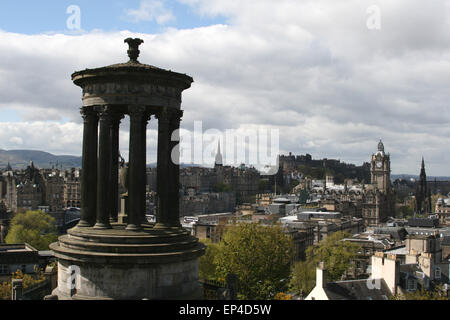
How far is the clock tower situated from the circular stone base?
7021 inches

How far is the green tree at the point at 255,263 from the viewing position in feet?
134

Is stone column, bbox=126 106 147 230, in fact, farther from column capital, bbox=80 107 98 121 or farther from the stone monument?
column capital, bbox=80 107 98 121

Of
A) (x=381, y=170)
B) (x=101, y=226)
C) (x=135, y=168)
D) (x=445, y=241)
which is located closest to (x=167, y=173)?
(x=135, y=168)

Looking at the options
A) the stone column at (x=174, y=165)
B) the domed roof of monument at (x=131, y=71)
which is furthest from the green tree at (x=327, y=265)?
the domed roof of monument at (x=131, y=71)

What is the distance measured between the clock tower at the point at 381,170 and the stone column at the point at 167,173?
17700 centimetres

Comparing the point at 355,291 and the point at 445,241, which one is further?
the point at 445,241

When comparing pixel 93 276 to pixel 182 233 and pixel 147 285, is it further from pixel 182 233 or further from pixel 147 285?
pixel 182 233

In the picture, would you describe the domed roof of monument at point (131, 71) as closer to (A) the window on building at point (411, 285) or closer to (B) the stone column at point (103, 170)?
Answer: (B) the stone column at point (103, 170)

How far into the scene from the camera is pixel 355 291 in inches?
1569

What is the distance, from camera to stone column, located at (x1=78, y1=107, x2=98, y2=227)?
61.2 ft

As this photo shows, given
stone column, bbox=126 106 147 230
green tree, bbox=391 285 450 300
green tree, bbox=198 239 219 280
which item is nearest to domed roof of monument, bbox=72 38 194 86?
stone column, bbox=126 106 147 230

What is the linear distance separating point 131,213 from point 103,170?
1.77m

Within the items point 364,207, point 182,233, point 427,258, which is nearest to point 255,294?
point 427,258

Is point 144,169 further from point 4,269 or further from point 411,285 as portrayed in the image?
point 4,269
